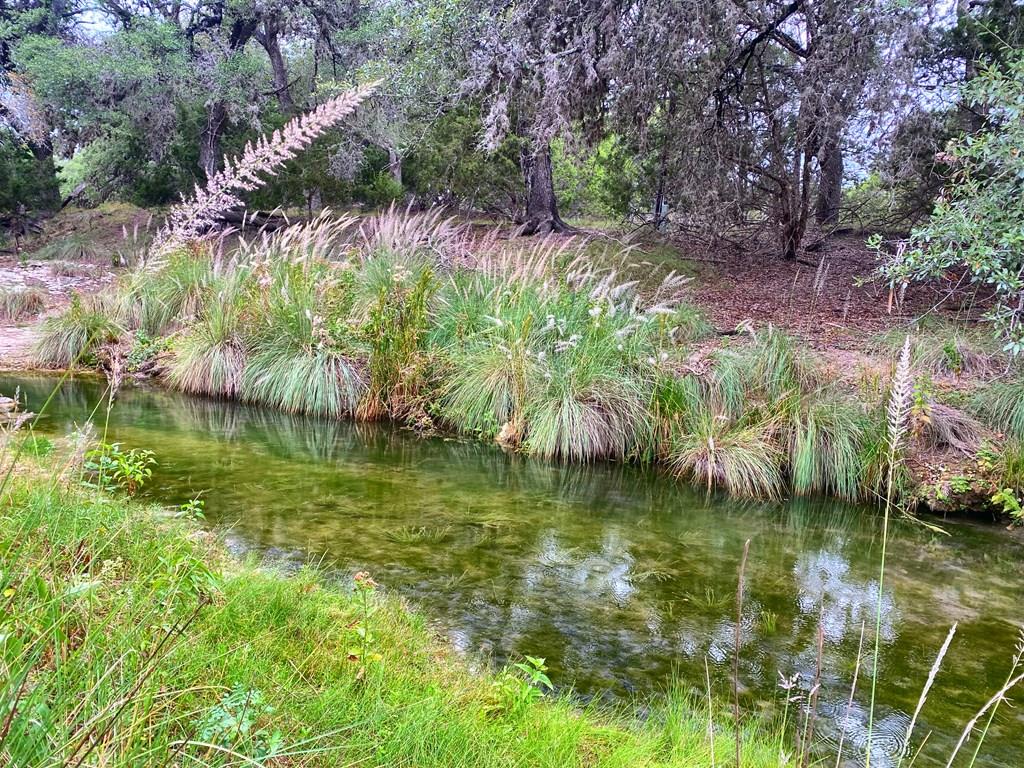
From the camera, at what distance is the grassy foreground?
1.26m

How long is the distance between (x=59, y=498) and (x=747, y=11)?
29.9ft

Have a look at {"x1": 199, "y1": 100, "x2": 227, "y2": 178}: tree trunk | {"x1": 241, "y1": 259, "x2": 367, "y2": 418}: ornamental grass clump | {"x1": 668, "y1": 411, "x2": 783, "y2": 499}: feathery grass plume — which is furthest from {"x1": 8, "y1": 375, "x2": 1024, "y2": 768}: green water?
{"x1": 199, "y1": 100, "x2": 227, "y2": 178}: tree trunk

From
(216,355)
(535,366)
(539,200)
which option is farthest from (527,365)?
(539,200)

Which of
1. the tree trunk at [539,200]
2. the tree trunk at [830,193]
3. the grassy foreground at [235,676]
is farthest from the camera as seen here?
the tree trunk at [539,200]

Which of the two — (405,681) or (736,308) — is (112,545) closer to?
(405,681)

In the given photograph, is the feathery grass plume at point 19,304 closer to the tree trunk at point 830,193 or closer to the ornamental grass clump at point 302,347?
the ornamental grass clump at point 302,347

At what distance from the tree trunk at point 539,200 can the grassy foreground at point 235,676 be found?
10.7m

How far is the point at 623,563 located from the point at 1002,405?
3.76 meters

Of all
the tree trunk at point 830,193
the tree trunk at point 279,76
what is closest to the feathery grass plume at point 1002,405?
the tree trunk at point 830,193

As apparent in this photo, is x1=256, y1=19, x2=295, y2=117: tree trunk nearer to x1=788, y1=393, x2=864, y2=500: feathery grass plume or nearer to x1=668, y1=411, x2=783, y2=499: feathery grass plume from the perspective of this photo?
x1=668, y1=411, x2=783, y2=499: feathery grass plume

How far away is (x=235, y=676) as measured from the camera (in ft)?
6.20

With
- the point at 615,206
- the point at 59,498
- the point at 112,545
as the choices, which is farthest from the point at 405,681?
the point at 615,206

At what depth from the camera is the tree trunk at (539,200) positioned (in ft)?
42.9

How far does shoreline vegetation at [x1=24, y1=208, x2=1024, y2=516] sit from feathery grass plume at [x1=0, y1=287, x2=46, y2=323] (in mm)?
2354
